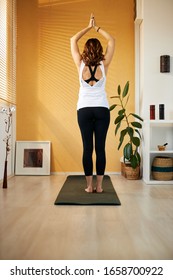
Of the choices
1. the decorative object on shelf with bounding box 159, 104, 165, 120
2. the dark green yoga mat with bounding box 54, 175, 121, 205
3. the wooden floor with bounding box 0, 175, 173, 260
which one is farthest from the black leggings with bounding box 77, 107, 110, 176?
the decorative object on shelf with bounding box 159, 104, 165, 120

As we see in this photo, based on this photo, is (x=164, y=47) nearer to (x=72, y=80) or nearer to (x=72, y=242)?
(x=72, y=80)

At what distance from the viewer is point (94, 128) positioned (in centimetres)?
277

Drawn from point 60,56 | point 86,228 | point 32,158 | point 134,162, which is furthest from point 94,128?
point 60,56

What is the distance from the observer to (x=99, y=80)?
2684mm

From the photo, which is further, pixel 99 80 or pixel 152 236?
pixel 99 80

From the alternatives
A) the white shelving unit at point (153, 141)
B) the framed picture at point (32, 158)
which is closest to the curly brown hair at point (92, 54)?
the white shelving unit at point (153, 141)

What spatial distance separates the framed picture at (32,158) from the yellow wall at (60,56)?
0.30 m

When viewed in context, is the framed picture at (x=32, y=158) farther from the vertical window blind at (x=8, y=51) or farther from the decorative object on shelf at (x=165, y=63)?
the decorative object on shelf at (x=165, y=63)

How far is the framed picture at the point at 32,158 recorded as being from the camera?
4.16 metres

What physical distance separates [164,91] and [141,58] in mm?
567

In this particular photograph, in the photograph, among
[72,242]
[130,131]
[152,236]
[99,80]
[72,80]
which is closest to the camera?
[72,242]

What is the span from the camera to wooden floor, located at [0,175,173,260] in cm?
143

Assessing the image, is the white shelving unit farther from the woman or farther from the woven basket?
the woman

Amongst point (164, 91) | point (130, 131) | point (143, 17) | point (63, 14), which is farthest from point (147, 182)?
point (63, 14)
